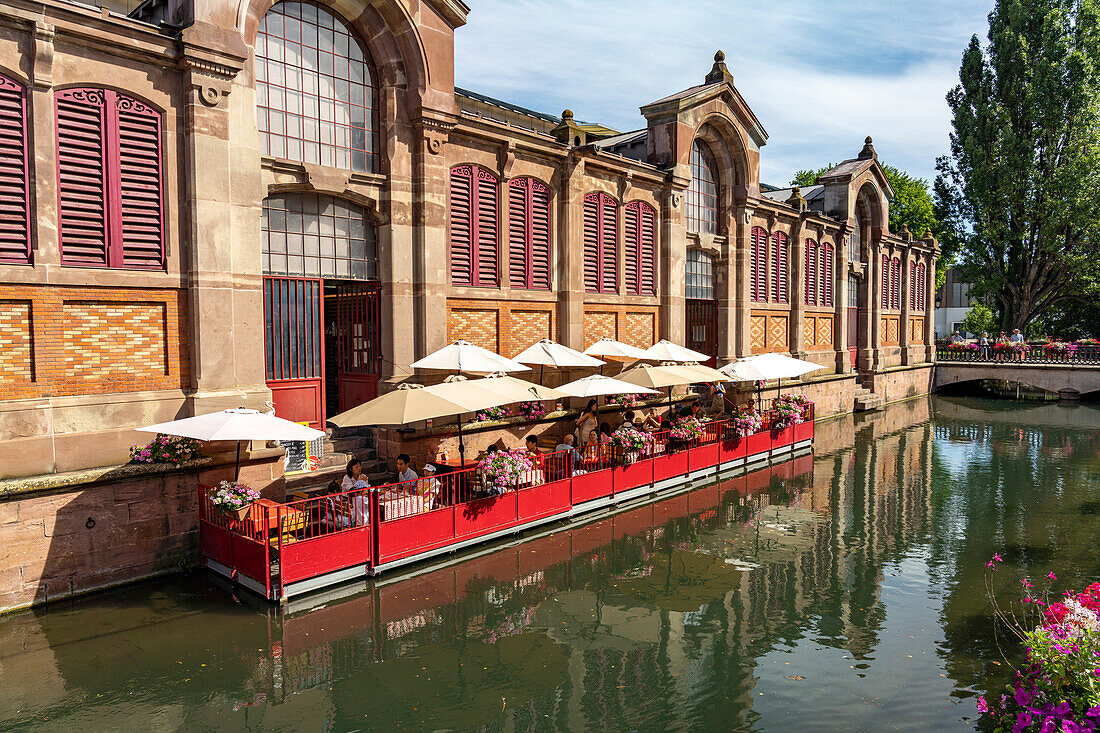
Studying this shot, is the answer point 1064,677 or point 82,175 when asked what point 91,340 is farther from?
point 1064,677

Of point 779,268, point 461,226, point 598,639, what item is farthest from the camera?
point 779,268

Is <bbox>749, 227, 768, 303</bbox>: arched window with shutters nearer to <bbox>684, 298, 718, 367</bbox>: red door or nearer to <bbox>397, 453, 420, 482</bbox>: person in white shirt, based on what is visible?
<bbox>684, 298, 718, 367</bbox>: red door

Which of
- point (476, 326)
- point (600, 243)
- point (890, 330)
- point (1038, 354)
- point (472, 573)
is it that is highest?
point (600, 243)

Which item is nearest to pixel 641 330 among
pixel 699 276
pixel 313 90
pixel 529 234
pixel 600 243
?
pixel 600 243

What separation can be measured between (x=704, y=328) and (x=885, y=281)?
A: 62.9 ft

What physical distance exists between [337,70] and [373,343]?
581 cm

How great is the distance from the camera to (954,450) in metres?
24.2

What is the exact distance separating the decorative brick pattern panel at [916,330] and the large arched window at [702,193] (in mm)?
23325

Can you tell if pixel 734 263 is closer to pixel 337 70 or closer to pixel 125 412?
pixel 337 70

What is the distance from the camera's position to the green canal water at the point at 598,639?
24.5ft

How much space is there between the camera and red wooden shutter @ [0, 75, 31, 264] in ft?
33.4

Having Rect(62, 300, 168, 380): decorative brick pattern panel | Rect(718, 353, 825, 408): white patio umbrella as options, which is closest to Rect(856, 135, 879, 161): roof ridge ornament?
Rect(718, 353, 825, 408): white patio umbrella

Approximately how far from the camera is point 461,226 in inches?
660

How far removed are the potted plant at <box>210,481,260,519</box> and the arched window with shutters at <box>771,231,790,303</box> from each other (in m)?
23.5
